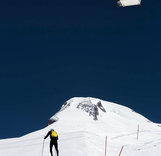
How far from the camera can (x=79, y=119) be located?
53.1m

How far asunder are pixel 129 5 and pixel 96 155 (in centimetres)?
963

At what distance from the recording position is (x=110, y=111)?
6538cm

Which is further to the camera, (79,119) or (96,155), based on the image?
(79,119)

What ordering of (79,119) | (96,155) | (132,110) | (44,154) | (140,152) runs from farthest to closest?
(132,110)
(79,119)
(140,152)
(44,154)
(96,155)

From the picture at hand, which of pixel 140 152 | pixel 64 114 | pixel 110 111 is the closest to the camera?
pixel 140 152

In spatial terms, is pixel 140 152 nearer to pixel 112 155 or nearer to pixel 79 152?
pixel 112 155

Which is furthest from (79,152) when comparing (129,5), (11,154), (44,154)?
(129,5)

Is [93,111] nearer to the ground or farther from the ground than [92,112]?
farther from the ground

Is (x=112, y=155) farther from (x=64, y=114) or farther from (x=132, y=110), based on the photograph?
(x=132, y=110)

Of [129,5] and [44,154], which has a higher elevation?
[129,5]

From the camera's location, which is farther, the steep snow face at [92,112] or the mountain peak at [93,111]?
the mountain peak at [93,111]

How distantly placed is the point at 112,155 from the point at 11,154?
19.3 feet

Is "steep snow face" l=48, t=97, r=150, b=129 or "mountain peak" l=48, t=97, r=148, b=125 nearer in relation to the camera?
"steep snow face" l=48, t=97, r=150, b=129

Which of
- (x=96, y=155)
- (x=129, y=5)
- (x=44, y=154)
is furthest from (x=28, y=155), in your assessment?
(x=129, y=5)
